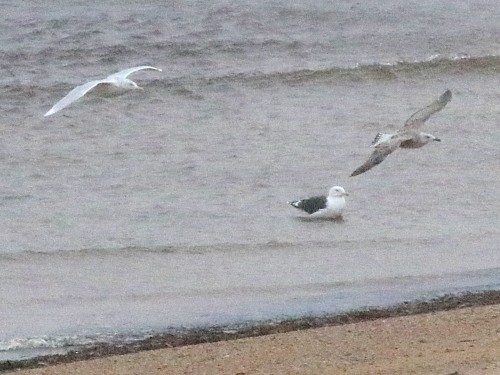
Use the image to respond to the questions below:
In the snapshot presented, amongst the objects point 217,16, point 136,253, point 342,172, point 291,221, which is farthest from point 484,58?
point 136,253

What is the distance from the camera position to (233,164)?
388 inches

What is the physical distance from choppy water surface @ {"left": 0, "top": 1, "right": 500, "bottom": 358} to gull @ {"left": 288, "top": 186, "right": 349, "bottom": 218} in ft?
0.34

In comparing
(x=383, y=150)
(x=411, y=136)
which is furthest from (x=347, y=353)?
(x=411, y=136)

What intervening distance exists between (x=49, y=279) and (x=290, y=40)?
820 cm

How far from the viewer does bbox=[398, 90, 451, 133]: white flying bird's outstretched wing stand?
26.0 ft

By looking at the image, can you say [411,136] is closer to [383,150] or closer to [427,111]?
[427,111]

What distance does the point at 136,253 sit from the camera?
7.76 metres

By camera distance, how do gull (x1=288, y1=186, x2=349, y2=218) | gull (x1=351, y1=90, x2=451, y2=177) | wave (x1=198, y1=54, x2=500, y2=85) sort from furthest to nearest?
1. wave (x1=198, y1=54, x2=500, y2=85)
2. gull (x1=288, y1=186, x2=349, y2=218)
3. gull (x1=351, y1=90, x2=451, y2=177)

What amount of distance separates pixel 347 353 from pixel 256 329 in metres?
0.73

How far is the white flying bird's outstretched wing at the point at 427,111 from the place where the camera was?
7.94m

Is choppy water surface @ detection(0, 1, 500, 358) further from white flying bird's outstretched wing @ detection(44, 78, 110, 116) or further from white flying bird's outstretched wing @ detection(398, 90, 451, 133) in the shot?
white flying bird's outstretched wing @ detection(44, 78, 110, 116)

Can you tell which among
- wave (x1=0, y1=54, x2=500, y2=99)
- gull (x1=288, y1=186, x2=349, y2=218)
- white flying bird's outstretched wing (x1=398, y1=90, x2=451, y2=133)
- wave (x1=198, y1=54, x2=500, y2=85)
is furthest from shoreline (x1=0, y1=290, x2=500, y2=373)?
wave (x1=198, y1=54, x2=500, y2=85)

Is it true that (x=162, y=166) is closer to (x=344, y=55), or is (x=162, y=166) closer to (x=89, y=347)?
(x=89, y=347)

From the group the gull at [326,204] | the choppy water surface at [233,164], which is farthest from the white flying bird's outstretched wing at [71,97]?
the gull at [326,204]
